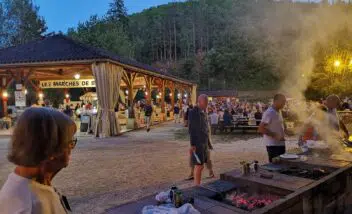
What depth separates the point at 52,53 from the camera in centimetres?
1452

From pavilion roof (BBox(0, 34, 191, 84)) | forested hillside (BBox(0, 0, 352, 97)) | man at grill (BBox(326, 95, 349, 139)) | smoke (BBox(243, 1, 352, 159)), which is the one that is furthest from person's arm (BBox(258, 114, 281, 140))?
pavilion roof (BBox(0, 34, 191, 84))

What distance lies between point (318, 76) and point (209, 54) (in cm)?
4408

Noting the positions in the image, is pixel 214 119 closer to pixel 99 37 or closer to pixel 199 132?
pixel 199 132

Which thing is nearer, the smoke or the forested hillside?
the smoke

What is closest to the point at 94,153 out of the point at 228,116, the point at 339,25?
the point at 228,116

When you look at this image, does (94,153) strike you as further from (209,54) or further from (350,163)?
(209,54)

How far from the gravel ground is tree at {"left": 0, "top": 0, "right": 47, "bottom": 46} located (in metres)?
30.9

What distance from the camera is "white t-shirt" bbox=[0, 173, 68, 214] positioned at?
1.05 meters

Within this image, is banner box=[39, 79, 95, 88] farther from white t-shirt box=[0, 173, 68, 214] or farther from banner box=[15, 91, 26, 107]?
white t-shirt box=[0, 173, 68, 214]

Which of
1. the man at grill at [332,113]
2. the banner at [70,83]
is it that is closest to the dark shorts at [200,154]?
the man at grill at [332,113]

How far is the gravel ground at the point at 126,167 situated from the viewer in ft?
17.5

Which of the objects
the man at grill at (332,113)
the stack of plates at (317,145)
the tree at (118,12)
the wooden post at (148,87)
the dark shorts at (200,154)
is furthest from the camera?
the tree at (118,12)

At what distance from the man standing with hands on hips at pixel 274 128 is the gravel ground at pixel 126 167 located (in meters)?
1.87

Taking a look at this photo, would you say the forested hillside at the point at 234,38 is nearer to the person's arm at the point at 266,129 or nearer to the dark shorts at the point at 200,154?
the person's arm at the point at 266,129
